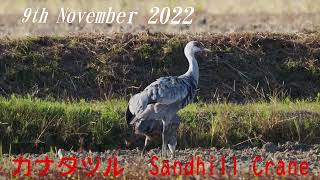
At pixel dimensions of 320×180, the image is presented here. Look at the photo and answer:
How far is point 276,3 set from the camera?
2123 cm

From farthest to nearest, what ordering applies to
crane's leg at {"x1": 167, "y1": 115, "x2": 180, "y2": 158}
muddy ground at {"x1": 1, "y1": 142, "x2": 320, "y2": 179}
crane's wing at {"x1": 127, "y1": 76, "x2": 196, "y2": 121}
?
crane's leg at {"x1": 167, "y1": 115, "x2": 180, "y2": 158}
crane's wing at {"x1": 127, "y1": 76, "x2": 196, "y2": 121}
muddy ground at {"x1": 1, "y1": 142, "x2": 320, "y2": 179}

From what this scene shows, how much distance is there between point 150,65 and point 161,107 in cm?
497

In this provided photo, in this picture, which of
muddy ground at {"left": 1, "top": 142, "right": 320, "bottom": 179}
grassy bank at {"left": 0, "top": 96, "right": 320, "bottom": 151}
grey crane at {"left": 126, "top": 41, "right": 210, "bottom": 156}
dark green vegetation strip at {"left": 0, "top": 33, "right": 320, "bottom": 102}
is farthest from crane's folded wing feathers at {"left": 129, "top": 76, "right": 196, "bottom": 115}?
dark green vegetation strip at {"left": 0, "top": 33, "right": 320, "bottom": 102}

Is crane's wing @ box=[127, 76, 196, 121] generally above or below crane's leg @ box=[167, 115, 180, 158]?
above

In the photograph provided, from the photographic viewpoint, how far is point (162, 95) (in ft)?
34.4

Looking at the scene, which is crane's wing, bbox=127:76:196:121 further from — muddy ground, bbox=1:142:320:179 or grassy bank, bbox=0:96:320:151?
grassy bank, bbox=0:96:320:151

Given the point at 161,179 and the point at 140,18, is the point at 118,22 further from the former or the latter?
the point at 161,179

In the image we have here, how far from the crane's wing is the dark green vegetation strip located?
4.03 meters

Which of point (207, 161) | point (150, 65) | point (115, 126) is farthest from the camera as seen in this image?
point (150, 65)

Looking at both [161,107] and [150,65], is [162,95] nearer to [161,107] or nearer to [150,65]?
[161,107]

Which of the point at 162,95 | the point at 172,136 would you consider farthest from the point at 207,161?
the point at 162,95

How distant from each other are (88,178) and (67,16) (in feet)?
34.7

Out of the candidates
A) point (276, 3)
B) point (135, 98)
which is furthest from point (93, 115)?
point (276, 3)

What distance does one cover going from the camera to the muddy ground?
28.0 ft
